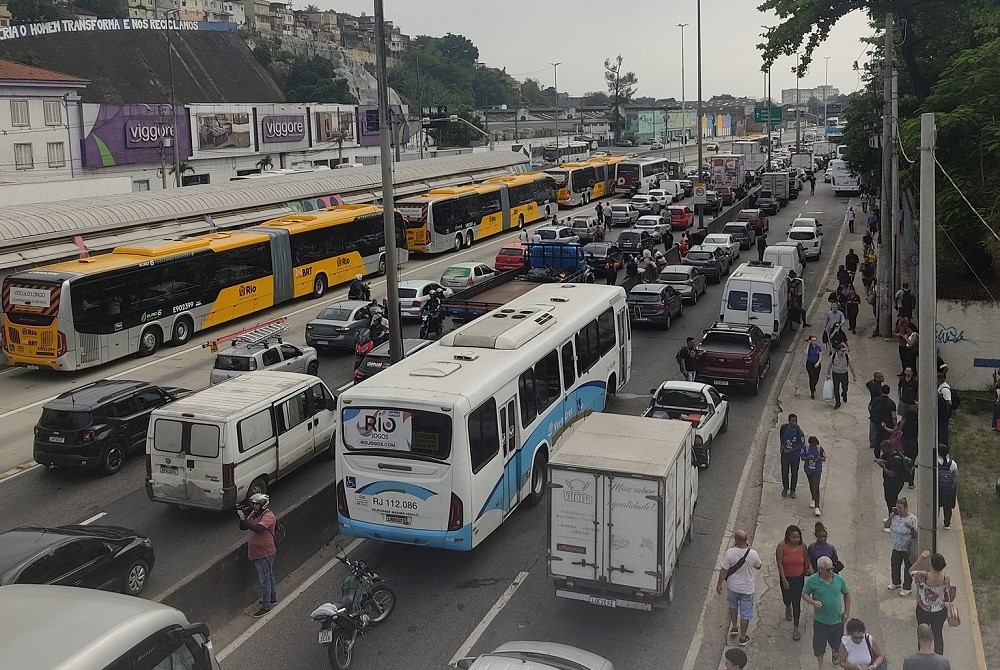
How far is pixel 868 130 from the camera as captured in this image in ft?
147

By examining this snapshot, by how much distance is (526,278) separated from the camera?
34219 mm

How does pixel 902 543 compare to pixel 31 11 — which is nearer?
pixel 902 543

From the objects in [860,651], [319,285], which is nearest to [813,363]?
[860,651]

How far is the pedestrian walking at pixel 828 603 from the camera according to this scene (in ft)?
34.8

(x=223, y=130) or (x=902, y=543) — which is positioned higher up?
(x=223, y=130)

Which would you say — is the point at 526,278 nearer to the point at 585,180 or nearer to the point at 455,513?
the point at 455,513

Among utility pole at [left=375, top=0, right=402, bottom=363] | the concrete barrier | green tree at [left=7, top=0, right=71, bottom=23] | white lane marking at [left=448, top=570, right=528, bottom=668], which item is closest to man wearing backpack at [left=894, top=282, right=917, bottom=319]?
utility pole at [left=375, top=0, right=402, bottom=363]

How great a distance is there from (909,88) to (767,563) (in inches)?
1487

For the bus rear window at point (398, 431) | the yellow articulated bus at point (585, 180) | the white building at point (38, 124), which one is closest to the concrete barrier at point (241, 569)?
the bus rear window at point (398, 431)

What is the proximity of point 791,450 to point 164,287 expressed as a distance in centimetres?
1904

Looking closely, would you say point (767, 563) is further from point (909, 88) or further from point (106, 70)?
point (106, 70)

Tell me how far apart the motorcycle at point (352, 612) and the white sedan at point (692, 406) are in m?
7.77

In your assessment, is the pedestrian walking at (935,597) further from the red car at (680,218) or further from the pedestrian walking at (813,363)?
the red car at (680,218)

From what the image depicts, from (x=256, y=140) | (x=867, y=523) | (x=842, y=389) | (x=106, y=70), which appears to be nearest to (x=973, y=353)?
(x=842, y=389)
